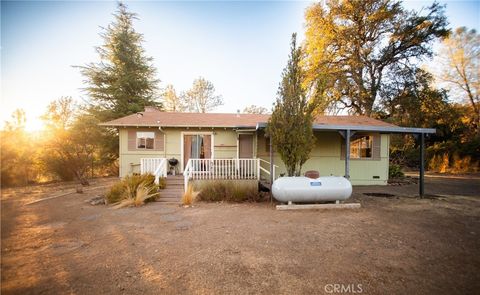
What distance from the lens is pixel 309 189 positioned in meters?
6.27

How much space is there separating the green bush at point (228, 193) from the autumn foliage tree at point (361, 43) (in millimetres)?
12052

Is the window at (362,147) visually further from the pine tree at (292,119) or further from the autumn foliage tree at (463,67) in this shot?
the autumn foliage tree at (463,67)

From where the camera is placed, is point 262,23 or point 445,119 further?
point 445,119

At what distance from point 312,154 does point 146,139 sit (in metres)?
9.57

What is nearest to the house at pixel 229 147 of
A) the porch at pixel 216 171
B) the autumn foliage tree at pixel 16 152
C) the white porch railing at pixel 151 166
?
the white porch railing at pixel 151 166

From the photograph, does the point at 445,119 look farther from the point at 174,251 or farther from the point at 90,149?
the point at 90,149

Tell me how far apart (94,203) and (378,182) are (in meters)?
14.2

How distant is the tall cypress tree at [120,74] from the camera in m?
16.6

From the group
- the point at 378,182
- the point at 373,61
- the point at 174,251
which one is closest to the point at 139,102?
the point at 174,251

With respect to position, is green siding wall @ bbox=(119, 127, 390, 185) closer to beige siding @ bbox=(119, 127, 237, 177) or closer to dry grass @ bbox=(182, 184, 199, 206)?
beige siding @ bbox=(119, 127, 237, 177)

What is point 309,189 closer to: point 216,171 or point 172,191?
point 216,171

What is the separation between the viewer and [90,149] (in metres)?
13.2

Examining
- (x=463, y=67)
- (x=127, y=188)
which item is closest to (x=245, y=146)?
(x=127, y=188)

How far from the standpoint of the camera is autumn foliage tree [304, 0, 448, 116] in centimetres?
1575
